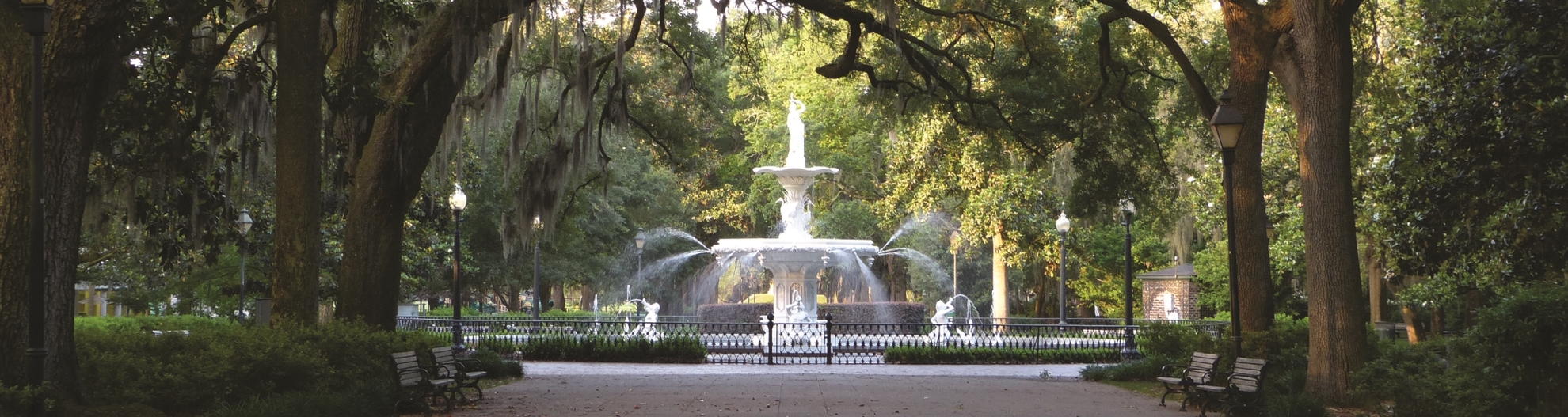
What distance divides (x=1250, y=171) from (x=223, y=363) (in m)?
11.8

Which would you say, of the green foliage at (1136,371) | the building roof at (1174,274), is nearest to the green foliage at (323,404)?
the green foliage at (1136,371)

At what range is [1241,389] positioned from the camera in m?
13.1

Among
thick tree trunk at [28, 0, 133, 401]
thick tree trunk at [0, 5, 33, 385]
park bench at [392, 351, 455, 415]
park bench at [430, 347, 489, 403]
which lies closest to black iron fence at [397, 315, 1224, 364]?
park bench at [430, 347, 489, 403]

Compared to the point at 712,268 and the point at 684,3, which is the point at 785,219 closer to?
the point at 684,3

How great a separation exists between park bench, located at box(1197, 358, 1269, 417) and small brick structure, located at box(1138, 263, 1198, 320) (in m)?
29.4

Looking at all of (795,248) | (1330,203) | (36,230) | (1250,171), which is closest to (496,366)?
A: (36,230)

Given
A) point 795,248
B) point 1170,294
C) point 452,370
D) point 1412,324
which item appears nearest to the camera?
point 452,370

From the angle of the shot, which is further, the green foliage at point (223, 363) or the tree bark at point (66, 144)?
the green foliage at point (223, 363)

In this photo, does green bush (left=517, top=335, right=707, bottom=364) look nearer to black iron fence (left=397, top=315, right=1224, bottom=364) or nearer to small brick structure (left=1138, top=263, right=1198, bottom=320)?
black iron fence (left=397, top=315, right=1224, bottom=364)

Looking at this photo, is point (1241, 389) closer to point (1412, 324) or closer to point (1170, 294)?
point (1412, 324)

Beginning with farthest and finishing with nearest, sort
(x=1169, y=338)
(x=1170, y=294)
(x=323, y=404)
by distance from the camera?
1. (x=1170, y=294)
2. (x=1169, y=338)
3. (x=323, y=404)

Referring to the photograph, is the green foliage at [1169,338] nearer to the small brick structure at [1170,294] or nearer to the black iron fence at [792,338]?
the black iron fence at [792,338]

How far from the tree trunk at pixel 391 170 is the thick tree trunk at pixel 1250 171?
8.84 m

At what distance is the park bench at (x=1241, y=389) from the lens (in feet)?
42.5
